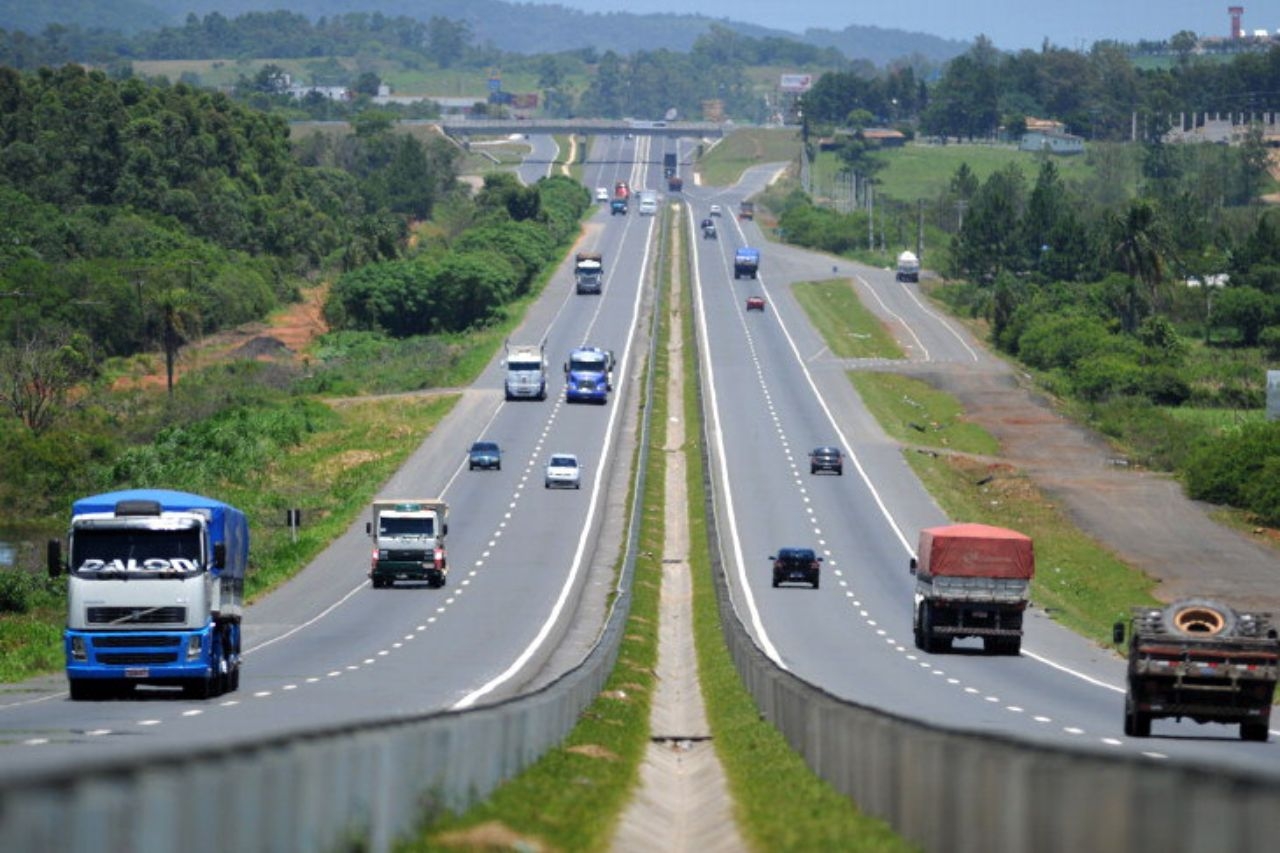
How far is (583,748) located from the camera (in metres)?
30.8

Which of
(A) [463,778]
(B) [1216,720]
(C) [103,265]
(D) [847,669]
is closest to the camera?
(A) [463,778]

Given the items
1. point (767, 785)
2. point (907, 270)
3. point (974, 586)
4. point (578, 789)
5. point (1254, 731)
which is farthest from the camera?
point (907, 270)

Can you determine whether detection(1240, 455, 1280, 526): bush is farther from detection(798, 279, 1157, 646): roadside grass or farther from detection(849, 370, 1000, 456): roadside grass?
detection(849, 370, 1000, 456): roadside grass

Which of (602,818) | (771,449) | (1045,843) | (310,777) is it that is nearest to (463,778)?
(602,818)

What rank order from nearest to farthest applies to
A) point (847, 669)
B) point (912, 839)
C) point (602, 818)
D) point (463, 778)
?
point (912, 839), point (463, 778), point (602, 818), point (847, 669)

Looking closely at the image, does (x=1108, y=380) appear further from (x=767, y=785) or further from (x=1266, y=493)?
(x=767, y=785)

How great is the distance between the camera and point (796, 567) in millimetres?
73250

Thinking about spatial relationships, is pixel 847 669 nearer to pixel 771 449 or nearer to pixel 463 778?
pixel 463 778

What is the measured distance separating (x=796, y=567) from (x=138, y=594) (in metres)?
39.0

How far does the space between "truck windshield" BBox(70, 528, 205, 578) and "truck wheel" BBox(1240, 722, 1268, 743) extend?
16.2m

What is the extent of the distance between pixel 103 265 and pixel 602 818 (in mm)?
134882

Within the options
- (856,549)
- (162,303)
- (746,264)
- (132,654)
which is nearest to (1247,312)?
(746,264)

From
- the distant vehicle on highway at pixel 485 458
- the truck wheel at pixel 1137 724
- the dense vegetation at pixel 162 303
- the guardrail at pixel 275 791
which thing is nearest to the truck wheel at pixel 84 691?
the guardrail at pixel 275 791

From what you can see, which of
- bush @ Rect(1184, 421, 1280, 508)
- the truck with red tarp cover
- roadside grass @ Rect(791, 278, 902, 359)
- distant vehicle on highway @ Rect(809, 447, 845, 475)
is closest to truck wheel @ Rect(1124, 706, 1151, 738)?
the truck with red tarp cover
